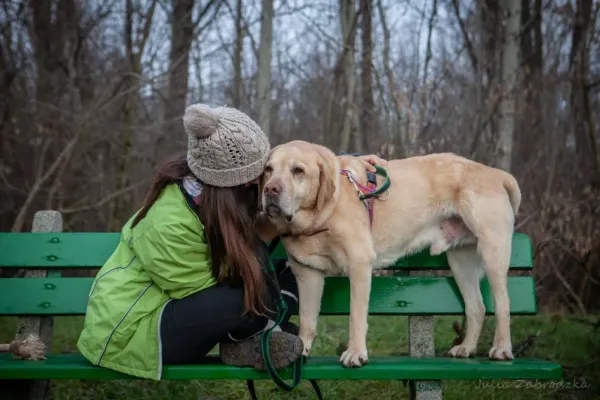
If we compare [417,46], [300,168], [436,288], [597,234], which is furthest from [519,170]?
[300,168]

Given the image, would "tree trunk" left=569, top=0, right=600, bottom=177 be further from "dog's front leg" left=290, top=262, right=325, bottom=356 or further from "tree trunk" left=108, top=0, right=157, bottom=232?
"tree trunk" left=108, top=0, right=157, bottom=232

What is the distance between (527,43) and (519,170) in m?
3.82

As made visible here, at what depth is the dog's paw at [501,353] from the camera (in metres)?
3.12

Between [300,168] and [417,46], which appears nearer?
[300,168]

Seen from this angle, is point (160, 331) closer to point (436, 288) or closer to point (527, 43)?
point (436, 288)

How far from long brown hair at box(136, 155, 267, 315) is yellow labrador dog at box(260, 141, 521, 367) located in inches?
7.7

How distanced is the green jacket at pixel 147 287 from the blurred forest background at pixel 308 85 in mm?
3781

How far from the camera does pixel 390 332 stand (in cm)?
541

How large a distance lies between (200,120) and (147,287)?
805 mm

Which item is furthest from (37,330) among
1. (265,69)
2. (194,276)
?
(265,69)

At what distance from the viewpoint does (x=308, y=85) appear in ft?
37.8

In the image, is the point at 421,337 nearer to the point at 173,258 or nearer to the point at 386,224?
the point at 386,224

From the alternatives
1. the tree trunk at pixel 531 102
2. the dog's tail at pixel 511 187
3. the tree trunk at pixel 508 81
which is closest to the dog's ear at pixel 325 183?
the dog's tail at pixel 511 187
